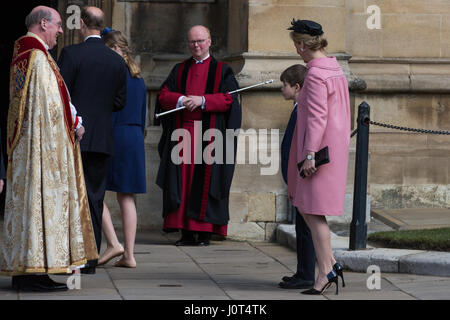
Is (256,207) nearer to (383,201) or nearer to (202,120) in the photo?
(202,120)

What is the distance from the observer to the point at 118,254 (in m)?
7.67

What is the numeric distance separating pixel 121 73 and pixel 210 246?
2327mm

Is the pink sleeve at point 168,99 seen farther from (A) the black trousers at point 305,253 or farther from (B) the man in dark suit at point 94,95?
(A) the black trousers at point 305,253

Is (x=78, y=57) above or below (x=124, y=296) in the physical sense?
above

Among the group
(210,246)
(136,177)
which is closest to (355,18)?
(210,246)

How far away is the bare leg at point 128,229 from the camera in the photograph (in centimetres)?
768

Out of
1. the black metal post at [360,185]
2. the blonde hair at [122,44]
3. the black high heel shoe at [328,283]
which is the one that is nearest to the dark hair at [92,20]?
the blonde hair at [122,44]

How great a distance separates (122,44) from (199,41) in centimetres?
144

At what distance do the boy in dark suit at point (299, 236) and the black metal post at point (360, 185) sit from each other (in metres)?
1.03

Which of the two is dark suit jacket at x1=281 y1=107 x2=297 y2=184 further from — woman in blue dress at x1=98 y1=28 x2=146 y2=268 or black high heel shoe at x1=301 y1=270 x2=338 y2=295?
woman in blue dress at x1=98 y1=28 x2=146 y2=268

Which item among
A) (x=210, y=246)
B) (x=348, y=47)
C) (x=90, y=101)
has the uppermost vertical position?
(x=348, y=47)

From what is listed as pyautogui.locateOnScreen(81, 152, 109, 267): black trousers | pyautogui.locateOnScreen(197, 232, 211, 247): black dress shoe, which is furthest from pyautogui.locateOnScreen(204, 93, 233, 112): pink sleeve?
pyautogui.locateOnScreen(81, 152, 109, 267): black trousers

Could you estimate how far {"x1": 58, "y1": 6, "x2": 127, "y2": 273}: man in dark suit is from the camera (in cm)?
709

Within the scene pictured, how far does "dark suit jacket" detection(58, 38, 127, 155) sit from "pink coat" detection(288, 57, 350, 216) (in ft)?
4.66
